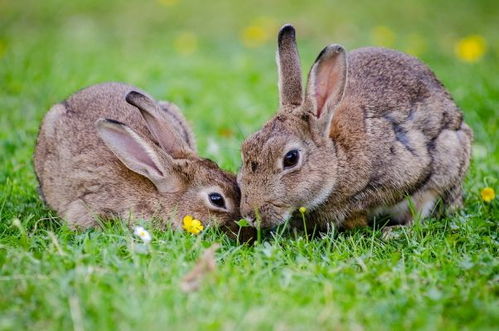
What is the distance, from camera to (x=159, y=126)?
5855mm

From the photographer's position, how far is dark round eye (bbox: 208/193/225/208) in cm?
558

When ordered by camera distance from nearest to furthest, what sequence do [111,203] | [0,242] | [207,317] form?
[207,317], [0,242], [111,203]

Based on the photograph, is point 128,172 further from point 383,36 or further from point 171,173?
point 383,36

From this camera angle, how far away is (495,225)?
5438 millimetres

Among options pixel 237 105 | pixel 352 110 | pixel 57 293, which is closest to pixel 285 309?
pixel 57 293

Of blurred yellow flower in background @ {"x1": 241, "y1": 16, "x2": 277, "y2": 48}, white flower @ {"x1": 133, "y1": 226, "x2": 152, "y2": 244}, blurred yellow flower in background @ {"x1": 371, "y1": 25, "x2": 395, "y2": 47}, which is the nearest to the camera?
white flower @ {"x1": 133, "y1": 226, "x2": 152, "y2": 244}

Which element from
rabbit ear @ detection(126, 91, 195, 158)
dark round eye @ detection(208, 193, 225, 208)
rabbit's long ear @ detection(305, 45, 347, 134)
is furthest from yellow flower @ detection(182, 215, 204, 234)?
rabbit's long ear @ detection(305, 45, 347, 134)

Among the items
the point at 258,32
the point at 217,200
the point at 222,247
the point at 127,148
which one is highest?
the point at 258,32

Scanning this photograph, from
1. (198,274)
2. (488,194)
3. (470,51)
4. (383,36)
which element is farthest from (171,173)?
(383,36)

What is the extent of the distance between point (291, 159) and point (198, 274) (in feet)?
4.97

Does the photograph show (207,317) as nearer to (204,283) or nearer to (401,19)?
(204,283)

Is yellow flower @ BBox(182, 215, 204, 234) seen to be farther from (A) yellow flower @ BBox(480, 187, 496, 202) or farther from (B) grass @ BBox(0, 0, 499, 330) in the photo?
(A) yellow flower @ BBox(480, 187, 496, 202)

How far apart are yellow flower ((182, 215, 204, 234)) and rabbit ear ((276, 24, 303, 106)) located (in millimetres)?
1251

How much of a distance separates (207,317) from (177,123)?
11.4 ft
